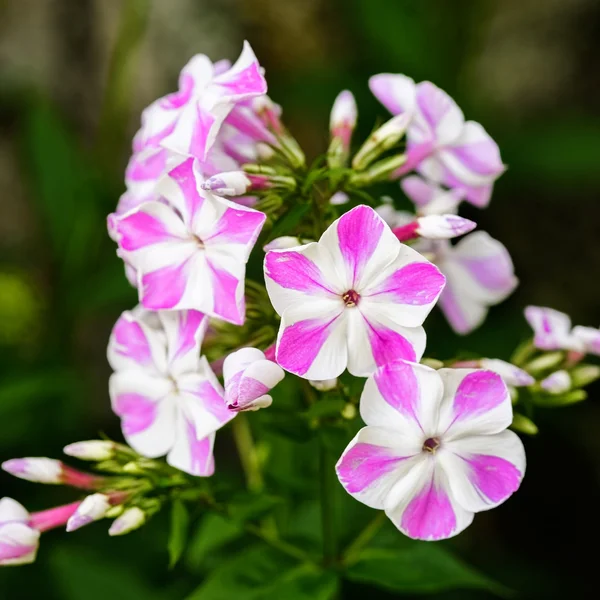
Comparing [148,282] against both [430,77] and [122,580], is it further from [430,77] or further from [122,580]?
[430,77]

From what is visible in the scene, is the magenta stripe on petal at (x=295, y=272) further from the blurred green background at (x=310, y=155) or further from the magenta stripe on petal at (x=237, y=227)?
the blurred green background at (x=310, y=155)

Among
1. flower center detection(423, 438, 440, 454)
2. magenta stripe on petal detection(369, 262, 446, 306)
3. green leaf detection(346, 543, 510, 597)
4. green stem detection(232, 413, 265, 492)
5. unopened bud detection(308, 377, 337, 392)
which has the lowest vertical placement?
green leaf detection(346, 543, 510, 597)

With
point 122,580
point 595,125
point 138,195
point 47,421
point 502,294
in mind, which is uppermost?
point 595,125

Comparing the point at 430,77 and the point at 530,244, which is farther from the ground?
the point at 430,77

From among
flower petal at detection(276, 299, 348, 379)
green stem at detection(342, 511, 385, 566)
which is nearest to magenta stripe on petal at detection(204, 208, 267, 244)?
flower petal at detection(276, 299, 348, 379)

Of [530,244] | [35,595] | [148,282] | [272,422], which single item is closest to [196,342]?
[148,282]

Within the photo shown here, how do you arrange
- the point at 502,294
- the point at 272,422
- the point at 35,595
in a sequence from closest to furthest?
the point at 272,422
the point at 502,294
the point at 35,595

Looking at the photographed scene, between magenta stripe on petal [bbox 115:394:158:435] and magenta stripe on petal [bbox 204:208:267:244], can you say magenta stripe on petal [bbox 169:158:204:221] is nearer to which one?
magenta stripe on petal [bbox 204:208:267:244]
